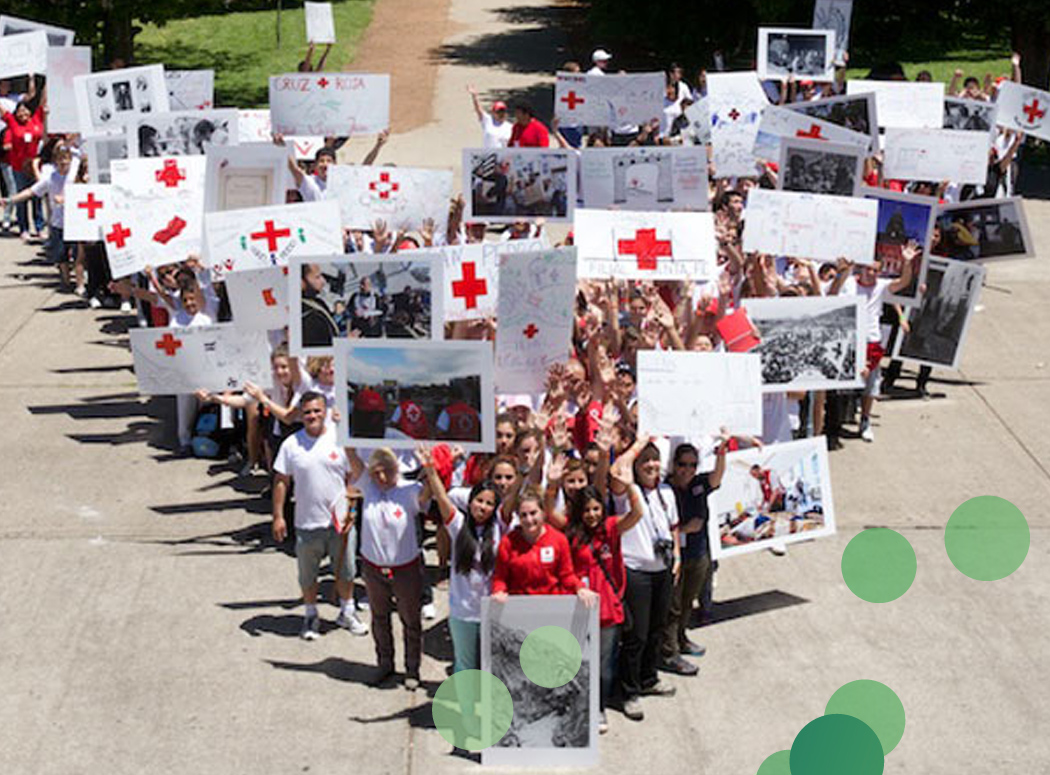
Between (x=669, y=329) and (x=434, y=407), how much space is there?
2.87 metres

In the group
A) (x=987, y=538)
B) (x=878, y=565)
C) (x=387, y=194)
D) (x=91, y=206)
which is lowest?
(x=878, y=565)

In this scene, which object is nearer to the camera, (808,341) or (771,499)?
(771,499)

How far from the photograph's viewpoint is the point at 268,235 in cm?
1152

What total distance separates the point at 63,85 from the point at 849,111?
327 inches

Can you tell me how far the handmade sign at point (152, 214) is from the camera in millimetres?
12555

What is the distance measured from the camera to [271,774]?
8133mm

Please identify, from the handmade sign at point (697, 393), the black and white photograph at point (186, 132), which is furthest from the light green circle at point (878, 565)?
the black and white photograph at point (186, 132)

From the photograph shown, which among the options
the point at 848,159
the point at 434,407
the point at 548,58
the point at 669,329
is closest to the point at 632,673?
the point at 434,407

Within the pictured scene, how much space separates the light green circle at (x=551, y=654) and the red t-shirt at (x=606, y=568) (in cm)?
29

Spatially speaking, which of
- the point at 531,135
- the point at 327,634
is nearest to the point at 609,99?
the point at 531,135

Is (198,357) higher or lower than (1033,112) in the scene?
lower

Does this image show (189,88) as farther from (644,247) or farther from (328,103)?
(644,247)

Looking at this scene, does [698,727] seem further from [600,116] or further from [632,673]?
[600,116]

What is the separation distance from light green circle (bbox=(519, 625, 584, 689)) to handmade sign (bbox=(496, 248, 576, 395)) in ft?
8.42
